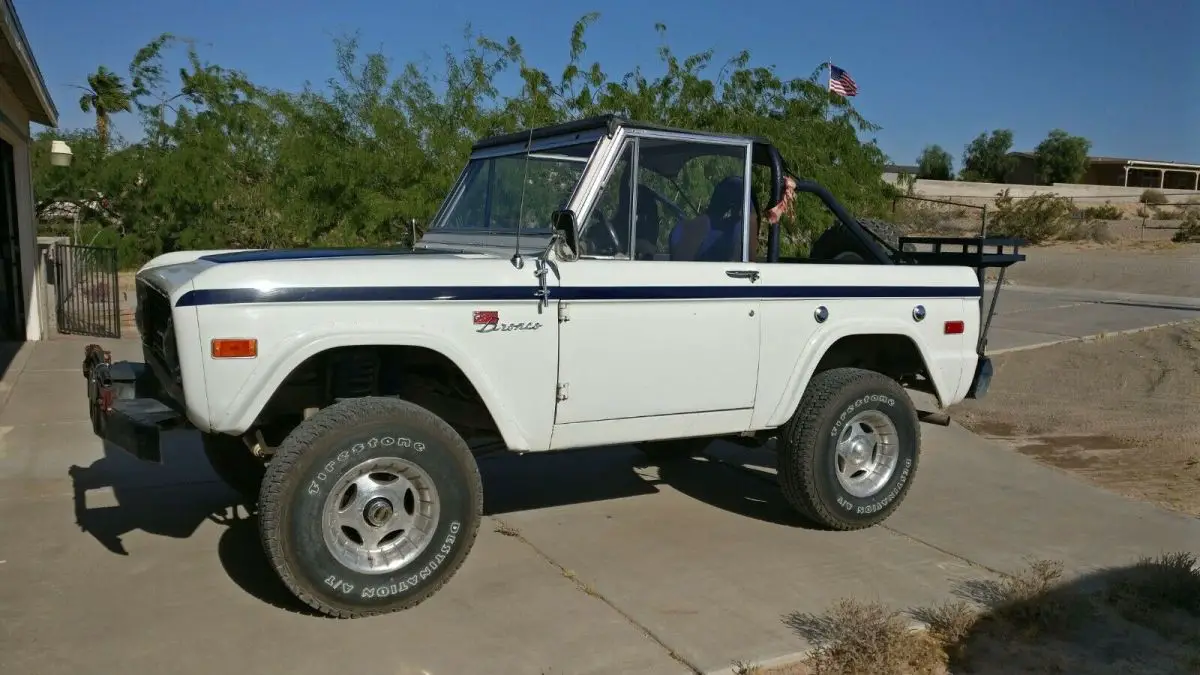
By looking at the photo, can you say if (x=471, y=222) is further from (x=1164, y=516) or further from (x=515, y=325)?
(x=1164, y=516)

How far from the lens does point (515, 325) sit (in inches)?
174

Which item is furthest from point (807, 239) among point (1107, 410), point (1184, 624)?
point (1184, 624)

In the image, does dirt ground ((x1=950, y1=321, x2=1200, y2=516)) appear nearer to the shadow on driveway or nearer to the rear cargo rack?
the rear cargo rack

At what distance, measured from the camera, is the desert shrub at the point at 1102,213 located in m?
42.2

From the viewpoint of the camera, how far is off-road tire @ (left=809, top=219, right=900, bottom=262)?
6230mm

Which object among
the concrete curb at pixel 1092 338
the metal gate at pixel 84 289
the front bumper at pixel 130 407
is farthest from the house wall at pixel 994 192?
the front bumper at pixel 130 407

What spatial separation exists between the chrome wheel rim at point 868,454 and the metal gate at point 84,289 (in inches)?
411

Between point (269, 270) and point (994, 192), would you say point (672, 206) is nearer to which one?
point (269, 270)

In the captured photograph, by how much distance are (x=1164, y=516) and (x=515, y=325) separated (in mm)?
4291

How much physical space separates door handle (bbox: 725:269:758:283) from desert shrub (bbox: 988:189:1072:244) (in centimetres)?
3354

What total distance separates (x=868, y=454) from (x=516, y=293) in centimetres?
248

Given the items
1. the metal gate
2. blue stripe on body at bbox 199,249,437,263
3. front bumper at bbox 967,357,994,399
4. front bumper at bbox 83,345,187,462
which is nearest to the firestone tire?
front bumper at bbox 83,345,187,462

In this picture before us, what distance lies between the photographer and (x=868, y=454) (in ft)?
18.9

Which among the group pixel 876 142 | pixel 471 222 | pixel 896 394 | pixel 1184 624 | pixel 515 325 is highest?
pixel 876 142
